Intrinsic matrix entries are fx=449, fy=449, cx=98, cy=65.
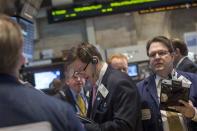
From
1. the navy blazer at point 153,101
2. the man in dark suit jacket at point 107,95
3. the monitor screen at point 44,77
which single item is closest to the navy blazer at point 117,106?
the man in dark suit jacket at point 107,95

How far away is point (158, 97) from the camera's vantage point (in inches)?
123

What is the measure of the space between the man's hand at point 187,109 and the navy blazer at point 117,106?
12.4 inches

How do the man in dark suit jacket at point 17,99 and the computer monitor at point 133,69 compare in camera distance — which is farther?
the computer monitor at point 133,69

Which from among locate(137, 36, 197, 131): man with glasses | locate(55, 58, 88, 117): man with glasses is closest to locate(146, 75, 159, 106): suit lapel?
locate(137, 36, 197, 131): man with glasses

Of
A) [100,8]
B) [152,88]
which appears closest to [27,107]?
[152,88]

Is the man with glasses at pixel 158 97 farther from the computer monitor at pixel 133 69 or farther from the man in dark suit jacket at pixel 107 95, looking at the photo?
the computer monitor at pixel 133 69

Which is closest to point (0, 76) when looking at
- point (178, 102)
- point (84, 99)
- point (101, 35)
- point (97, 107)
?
point (97, 107)

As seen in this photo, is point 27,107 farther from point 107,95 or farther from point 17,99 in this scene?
point 107,95

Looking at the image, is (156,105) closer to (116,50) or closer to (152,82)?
(152,82)

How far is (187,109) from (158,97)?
25 centimetres

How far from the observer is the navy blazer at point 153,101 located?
3.03 meters

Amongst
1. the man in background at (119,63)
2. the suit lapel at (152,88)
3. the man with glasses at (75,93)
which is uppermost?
the man in background at (119,63)

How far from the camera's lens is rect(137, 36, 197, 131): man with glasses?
2994mm

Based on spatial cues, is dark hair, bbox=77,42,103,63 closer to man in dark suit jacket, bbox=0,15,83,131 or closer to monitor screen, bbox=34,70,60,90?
man in dark suit jacket, bbox=0,15,83,131
